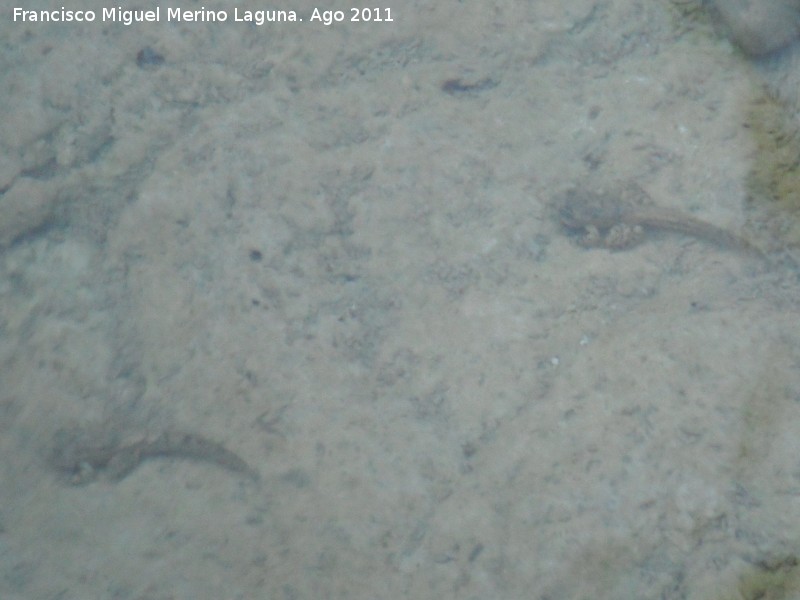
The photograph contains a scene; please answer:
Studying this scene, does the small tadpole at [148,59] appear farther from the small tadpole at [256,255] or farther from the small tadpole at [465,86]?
the small tadpole at [465,86]

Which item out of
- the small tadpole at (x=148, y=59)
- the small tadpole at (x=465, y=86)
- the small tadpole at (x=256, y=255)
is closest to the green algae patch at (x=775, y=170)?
the small tadpole at (x=465, y=86)

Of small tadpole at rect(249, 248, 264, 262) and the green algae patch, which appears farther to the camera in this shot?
small tadpole at rect(249, 248, 264, 262)

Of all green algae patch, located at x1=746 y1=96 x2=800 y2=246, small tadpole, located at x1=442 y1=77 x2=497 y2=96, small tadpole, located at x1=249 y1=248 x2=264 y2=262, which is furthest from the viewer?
small tadpole, located at x1=442 y1=77 x2=497 y2=96

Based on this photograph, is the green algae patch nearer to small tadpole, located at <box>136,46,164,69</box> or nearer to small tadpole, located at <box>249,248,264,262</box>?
small tadpole, located at <box>249,248,264,262</box>

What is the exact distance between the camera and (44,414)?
12.0 ft

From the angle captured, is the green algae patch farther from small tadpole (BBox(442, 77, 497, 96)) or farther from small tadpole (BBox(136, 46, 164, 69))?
small tadpole (BBox(136, 46, 164, 69))

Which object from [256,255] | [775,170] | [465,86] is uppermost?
[465,86]

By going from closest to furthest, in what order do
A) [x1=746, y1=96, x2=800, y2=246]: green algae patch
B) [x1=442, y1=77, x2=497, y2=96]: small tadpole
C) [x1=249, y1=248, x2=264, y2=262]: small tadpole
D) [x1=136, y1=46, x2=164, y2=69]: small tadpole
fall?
[x1=746, y1=96, x2=800, y2=246]: green algae patch, [x1=249, y1=248, x2=264, y2=262]: small tadpole, [x1=442, y1=77, x2=497, y2=96]: small tadpole, [x1=136, y1=46, x2=164, y2=69]: small tadpole

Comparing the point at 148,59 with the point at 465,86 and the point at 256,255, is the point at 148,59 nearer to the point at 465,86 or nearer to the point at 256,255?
the point at 256,255

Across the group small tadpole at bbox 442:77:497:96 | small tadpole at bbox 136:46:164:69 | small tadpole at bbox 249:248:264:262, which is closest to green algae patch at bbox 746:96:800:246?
small tadpole at bbox 442:77:497:96

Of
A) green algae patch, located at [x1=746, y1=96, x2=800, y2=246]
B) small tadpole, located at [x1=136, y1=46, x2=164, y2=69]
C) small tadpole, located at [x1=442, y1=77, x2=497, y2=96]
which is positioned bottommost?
green algae patch, located at [x1=746, y1=96, x2=800, y2=246]

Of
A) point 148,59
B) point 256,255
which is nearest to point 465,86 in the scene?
point 256,255

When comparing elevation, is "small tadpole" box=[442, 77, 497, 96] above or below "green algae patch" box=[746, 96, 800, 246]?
above

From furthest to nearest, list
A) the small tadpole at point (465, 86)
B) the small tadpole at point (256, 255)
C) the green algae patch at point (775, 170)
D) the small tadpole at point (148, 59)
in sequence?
the small tadpole at point (148, 59) < the small tadpole at point (465, 86) < the small tadpole at point (256, 255) < the green algae patch at point (775, 170)
